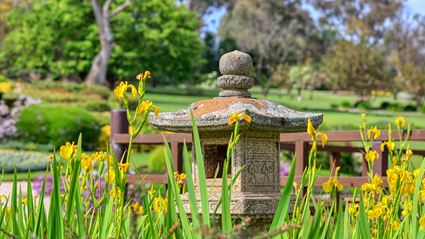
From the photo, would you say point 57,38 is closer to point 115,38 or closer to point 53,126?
point 115,38

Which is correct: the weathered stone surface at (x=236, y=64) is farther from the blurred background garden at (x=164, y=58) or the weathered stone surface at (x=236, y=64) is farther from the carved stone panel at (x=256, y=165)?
the blurred background garden at (x=164, y=58)

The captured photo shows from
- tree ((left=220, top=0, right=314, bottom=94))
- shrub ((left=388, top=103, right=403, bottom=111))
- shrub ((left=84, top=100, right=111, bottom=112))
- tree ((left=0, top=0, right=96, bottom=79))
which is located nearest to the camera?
shrub ((left=84, top=100, right=111, bottom=112))

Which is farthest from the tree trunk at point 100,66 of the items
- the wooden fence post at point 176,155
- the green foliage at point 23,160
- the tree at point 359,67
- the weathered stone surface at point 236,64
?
the weathered stone surface at point 236,64

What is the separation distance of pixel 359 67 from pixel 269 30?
50.0ft

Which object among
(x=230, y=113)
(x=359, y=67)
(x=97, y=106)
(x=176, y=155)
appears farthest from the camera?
(x=359, y=67)

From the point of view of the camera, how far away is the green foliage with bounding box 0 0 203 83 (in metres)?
37.2

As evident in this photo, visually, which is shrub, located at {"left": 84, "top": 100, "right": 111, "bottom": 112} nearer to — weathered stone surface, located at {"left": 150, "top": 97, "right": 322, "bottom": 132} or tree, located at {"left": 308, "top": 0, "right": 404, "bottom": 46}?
weathered stone surface, located at {"left": 150, "top": 97, "right": 322, "bottom": 132}

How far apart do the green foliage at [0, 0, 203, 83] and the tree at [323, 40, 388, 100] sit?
8887 mm

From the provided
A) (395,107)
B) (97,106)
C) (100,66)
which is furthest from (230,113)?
(395,107)

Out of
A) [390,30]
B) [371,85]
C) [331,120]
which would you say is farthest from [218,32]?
[331,120]

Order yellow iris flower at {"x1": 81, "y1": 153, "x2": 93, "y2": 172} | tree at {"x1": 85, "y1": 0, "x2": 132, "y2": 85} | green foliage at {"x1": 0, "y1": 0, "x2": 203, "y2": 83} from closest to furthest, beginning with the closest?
yellow iris flower at {"x1": 81, "y1": 153, "x2": 93, "y2": 172}
tree at {"x1": 85, "y1": 0, "x2": 132, "y2": 85}
green foliage at {"x1": 0, "y1": 0, "x2": 203, "y2": 83}

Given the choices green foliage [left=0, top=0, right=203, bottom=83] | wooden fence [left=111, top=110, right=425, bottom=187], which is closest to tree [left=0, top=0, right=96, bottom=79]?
green foliage [left=0, top=0, right=203, bottom=83]

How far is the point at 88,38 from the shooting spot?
37.6 m

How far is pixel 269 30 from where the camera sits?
186 feet
